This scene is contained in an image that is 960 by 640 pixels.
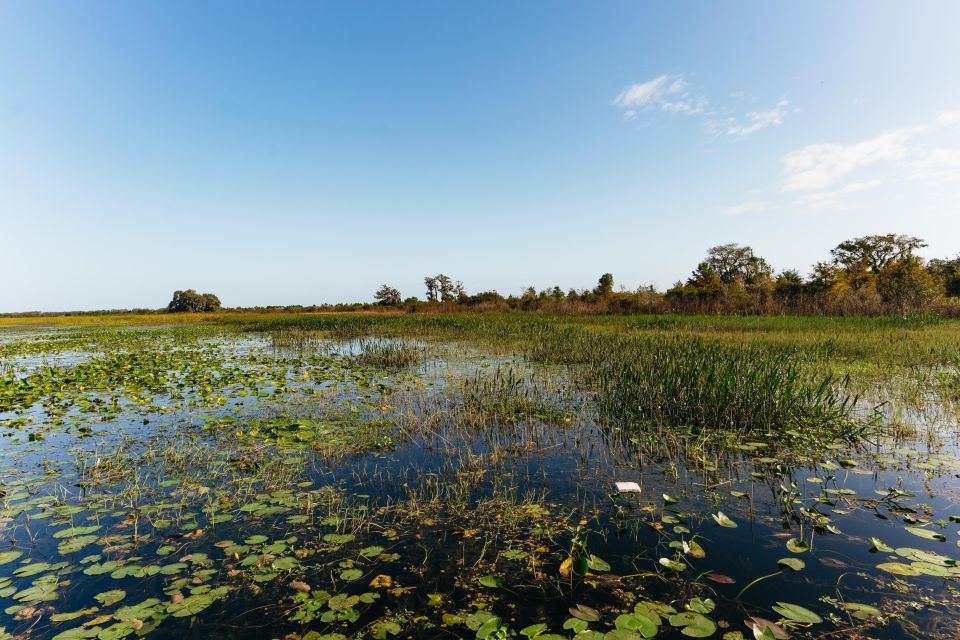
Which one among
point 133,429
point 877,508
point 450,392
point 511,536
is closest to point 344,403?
point 450,392

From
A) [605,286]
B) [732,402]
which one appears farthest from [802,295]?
[732,402]

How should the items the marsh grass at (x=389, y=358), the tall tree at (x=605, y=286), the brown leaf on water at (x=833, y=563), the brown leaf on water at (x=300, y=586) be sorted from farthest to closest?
the tall tree at (x=605, y=286), the marsh grass at (x=389, y=358), the brown leaf on water at (x=833, y=563), the brown leaf on water at (x=300, y=586)

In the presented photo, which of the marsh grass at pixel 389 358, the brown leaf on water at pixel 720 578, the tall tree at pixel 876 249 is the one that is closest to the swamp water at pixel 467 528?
the brown leaf on water at pixel 720 578

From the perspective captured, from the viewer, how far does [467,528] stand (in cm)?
371

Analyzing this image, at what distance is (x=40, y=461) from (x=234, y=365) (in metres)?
7.50

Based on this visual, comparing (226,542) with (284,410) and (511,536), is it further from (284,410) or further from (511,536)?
(284,410)

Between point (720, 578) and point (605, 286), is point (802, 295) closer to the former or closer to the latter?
point (605, 286)

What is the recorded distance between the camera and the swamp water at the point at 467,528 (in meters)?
2.59

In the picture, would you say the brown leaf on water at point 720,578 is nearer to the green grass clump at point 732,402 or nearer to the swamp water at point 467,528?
the swamp water at point 467,528

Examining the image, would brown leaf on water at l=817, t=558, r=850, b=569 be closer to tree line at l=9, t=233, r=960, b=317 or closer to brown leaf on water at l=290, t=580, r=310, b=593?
brown leaf on water at l=290, t=580, r=310, b=593

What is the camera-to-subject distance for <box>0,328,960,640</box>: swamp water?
8.49 feet

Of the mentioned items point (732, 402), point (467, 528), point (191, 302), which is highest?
point (191, 302)

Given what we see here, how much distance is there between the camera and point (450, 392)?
8844 millimetres

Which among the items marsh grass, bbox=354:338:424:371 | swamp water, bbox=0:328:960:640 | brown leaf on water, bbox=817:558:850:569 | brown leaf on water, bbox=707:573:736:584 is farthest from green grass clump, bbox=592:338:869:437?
marsh grass, bbox=354:338:424:371
